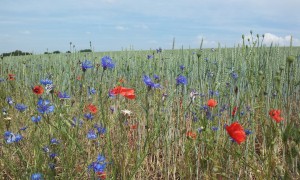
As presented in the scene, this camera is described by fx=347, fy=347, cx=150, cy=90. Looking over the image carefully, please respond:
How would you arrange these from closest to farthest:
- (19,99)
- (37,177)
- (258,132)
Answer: (37,177) → (258,132) → (19,99)

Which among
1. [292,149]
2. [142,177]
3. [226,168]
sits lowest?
[142,177]

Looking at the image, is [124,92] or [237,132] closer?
[237,132]

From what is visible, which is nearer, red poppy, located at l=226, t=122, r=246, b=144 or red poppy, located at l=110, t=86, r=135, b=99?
red poppy, located at l=226, t=122, r=246, b=144

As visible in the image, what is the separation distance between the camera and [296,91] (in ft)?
11.7

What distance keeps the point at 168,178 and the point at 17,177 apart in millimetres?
885

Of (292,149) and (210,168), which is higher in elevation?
(292,149)

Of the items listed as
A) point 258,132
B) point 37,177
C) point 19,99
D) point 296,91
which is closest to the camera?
point 37,177

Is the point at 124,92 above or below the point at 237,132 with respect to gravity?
above

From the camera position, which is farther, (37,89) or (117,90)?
(37,89)

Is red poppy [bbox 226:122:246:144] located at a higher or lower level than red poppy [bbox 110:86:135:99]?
lower

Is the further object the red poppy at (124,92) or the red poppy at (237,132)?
the red poppy at (124,92)

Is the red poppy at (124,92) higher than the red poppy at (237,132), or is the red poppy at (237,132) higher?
the red poppy at (124,92)

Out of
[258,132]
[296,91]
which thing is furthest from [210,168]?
[296,91]

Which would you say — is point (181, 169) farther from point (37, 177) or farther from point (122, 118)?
point (37, 177)
